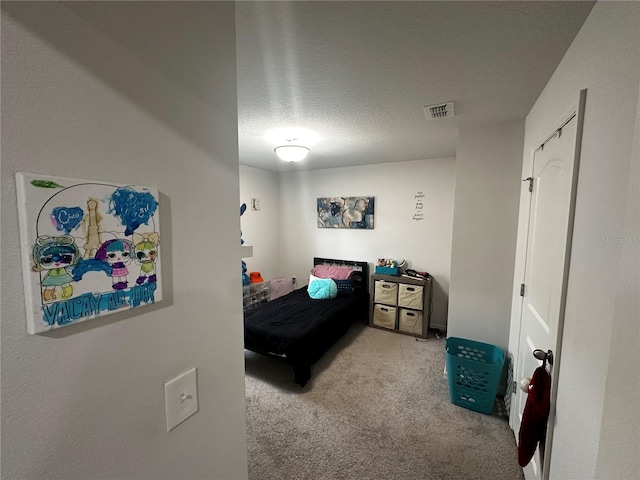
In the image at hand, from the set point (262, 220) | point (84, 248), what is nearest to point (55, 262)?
point (84, 248)

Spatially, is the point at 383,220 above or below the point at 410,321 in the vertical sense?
above

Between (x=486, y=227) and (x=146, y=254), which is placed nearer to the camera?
(x=146, y=254)

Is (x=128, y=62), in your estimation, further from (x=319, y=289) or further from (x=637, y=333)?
(x=319, y=289)

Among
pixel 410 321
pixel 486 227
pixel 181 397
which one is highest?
pixel 486 227

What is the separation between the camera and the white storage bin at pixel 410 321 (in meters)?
3.52

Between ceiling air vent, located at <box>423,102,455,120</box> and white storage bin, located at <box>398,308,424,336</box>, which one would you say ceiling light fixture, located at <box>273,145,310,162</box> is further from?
white storage bin, located at <box>398,308,424,336</box>

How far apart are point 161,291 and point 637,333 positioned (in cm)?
109

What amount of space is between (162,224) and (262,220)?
12.7ft

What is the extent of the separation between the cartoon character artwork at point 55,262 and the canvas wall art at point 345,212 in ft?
12.5

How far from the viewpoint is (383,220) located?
403 centimetres

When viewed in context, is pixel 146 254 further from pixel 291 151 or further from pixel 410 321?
pixel 410 321

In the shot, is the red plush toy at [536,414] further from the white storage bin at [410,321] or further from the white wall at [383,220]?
the white wall at [383,220]

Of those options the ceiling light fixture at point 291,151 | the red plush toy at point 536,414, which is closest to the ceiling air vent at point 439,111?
the ceiling light fixture at point 291,151

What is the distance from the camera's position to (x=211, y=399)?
2.70ft
